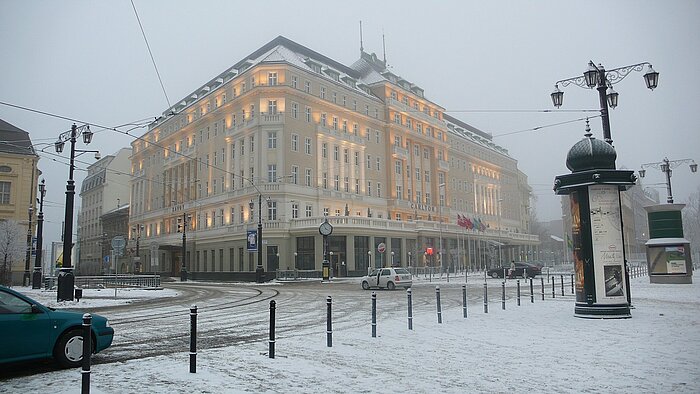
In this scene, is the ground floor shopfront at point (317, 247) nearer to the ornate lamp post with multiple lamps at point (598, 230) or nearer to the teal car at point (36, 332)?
the ornate lamp post with multiple lamps at point (598, 230)

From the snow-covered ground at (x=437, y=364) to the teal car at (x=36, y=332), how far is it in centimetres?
35

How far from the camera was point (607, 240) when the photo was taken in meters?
14.8

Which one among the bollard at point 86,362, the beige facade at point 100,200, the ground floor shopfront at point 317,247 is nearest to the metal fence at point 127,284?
the ground floor shopfront at point 317,247

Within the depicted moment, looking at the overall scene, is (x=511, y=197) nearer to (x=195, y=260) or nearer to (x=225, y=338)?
(x=195, y=260)

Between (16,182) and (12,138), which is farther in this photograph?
(12,138)

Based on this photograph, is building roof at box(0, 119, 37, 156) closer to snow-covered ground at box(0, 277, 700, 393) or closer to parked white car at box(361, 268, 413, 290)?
parked white car at box(361, 268, 413, 290)

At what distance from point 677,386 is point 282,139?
173 feet

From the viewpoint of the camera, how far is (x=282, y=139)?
57625 millimetres

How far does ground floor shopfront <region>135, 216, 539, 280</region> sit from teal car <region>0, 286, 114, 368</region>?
38742 millimetres

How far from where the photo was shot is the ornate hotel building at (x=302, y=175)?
56.3 metres

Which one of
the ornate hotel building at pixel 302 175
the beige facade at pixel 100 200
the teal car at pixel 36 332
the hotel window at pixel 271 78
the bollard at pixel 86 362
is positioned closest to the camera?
the bollard at pixel 86 362

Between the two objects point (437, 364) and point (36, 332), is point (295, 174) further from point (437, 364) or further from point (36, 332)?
point (36, 332)

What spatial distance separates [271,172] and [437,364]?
50.4m

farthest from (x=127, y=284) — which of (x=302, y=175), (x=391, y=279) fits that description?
(x=302, y=175)
